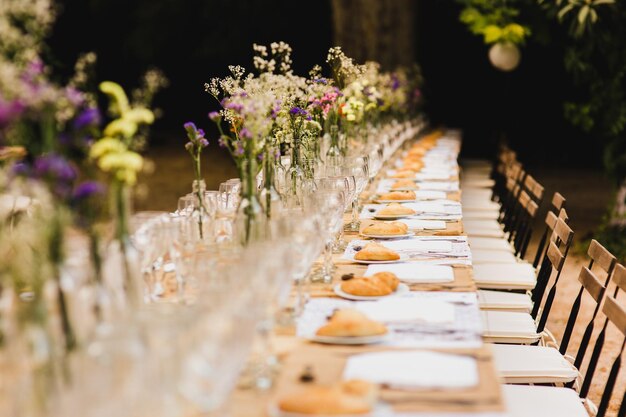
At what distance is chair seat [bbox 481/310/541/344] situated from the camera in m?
3.21

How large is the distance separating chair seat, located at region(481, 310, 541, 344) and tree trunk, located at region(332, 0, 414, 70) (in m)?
6.21

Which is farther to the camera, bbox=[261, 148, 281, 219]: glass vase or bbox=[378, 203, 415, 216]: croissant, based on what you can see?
bbox=[378, 203, 415, 216]: croissant

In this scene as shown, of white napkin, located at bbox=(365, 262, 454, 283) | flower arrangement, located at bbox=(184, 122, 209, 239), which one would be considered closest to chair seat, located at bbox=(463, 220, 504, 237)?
white napkin, located at bbox=(365, 262, 454, 283)

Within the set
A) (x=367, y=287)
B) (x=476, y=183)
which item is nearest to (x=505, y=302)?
(x=367, y=287)

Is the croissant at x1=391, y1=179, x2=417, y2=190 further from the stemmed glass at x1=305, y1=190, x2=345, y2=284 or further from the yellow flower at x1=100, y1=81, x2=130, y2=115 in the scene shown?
the yellow flower at x1=100, y1=81, x2=130, y2=115

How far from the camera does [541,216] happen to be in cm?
853

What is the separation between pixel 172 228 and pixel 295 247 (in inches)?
14.4

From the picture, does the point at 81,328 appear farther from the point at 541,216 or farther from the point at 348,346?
the point at 541,216

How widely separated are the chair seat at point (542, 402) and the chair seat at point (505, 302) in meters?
0.88

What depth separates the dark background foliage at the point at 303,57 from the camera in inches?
403

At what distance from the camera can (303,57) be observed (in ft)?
42.5

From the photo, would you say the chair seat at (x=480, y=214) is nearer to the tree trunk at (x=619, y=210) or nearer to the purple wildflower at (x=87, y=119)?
the tree trunk at (x=619, y=210)

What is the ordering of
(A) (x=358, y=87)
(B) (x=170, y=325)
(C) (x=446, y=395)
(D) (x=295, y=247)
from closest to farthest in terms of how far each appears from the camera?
(B) (x=170, y=325) < (C) (x=446, y=395) < (D) (x=295, y=247) < (A) (x=358, y=87)

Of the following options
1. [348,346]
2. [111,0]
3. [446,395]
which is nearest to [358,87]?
[348,346]
